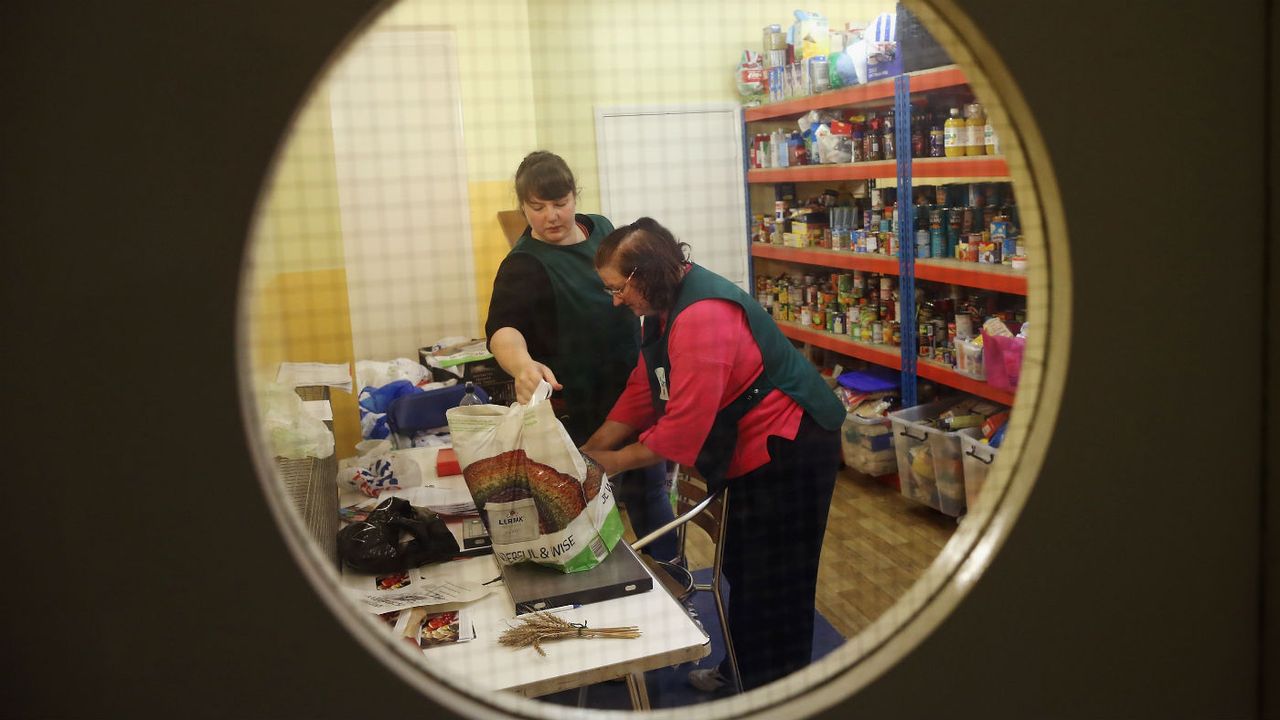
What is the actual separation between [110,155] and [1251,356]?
2.24 feet

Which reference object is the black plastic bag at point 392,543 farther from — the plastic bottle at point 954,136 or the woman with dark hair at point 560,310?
the plastic bottle at point 954,136

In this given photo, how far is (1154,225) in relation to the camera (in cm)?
64

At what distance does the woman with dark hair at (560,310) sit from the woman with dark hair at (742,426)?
0.48 feet

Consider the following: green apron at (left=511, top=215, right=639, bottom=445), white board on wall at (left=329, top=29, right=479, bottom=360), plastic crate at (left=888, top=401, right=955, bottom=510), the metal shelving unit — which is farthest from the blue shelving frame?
white board on wall at (left=329, top=29, right=479, bottom=360)

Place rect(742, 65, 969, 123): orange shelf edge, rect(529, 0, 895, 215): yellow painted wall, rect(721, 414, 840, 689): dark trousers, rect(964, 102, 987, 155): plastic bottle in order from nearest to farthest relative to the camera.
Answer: rect(721, 414, 840, 689): dark trousers < rect(964, 102, 987, 155): plastic bottle < rect(742, 65, 969, 123): orange shelf edge < rect(529, 0, 895, 215): yellow painted wall

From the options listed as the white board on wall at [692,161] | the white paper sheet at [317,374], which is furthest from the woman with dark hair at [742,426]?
the white board on wall at [692,161]

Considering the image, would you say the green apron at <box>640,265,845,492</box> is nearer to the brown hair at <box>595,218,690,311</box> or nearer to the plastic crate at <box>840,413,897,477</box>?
the brown hair at <box>595,218,690,311</box>

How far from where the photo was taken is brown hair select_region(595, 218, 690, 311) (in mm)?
1908

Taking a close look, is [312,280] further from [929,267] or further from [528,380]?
[929,267]

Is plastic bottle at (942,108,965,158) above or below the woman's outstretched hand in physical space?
above

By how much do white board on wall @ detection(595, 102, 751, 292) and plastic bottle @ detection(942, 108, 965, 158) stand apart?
4.99 feet

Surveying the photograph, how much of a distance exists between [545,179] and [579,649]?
3.34ft

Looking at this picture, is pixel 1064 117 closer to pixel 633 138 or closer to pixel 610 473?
pixel 610 473

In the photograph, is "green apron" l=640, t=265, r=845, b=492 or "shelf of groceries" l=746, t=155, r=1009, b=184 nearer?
"green apron" l=640, t=265, r=845, b=492
